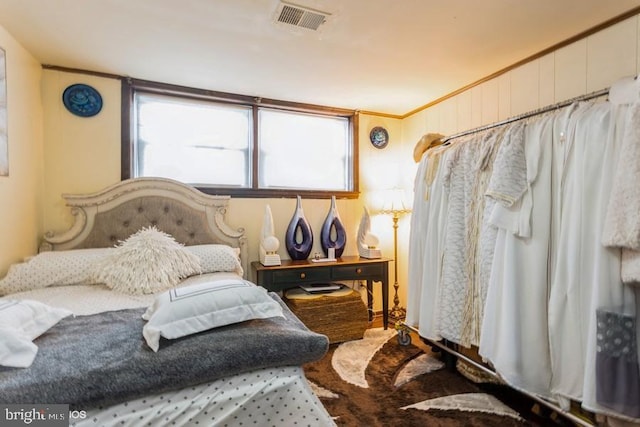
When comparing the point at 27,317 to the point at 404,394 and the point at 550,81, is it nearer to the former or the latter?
the point at 404,394

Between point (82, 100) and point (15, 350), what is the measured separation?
6.92ft

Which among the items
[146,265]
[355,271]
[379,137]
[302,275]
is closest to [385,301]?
[355,271]

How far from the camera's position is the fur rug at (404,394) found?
1.63 m

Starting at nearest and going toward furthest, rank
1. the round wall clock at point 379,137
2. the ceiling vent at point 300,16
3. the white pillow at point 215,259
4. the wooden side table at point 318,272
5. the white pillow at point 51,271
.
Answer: the ceiling vent at point 300,16 → the white pillow at point 51,271 → the white pillow at point 215,259 → the wooden side table at point 318,272 → the round wall clock at point 379,137

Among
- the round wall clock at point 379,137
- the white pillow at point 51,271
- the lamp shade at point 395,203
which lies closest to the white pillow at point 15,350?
the white pillow at point 51,271

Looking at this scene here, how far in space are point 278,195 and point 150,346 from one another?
79.3 inches

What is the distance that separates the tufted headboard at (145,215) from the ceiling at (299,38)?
2.97 ft

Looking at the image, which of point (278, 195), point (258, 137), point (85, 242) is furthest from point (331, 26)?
point (85, 242)

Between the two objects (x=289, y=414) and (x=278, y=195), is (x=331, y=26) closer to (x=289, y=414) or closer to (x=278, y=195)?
(x=278, y=195)

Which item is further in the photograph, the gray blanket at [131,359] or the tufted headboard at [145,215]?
the tufted headboard at [145,215]

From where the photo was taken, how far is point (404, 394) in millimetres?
1857

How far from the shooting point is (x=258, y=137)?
2865 millimetres

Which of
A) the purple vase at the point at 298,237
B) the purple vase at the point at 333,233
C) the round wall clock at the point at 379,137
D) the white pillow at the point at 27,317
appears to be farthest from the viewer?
the round wall clock at the point at 379,137

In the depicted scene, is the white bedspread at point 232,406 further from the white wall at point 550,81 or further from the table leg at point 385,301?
the white wall at point 550,81
